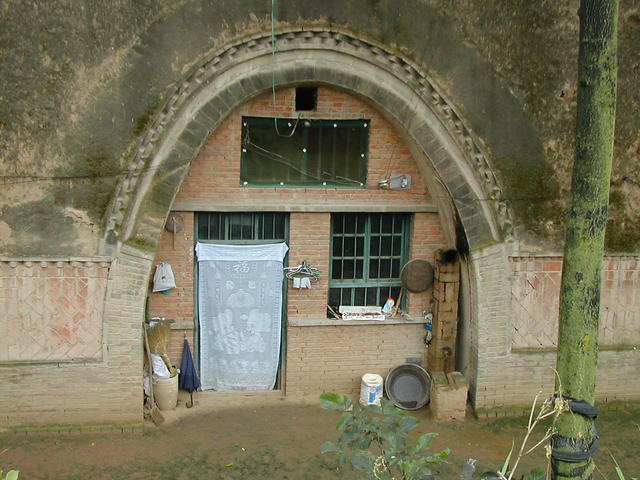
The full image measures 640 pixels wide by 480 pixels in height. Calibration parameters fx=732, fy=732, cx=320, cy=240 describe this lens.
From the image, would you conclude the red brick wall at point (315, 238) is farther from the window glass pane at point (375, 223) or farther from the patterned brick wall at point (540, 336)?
the patterned brick wall at point (540, 336)

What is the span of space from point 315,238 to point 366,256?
31.5 inches

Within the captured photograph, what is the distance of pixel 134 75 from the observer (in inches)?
332

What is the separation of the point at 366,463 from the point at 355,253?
230 inches

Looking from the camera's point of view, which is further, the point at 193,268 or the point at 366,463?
the point at 193,268

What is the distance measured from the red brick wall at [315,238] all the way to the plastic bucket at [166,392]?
1.42 feet

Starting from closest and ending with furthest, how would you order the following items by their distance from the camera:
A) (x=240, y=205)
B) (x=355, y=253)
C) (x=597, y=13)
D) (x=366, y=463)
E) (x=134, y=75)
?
(x=366, y=463), (x=597, y=13), (x=134, y=75), (x=240, y=205), (x=355, y=253)

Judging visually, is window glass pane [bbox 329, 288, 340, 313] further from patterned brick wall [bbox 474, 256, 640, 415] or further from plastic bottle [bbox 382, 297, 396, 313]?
patterned brick wall [bbox 474, 256, 640, 415]

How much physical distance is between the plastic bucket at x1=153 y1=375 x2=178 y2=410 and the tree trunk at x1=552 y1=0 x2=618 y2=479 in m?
5.37

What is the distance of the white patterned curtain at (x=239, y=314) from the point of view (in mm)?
9820

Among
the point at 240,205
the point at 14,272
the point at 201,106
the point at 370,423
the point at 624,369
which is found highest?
the point at 201,106

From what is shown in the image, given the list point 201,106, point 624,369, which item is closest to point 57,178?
point 201,106

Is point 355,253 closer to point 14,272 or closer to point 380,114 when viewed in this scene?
point 380,114

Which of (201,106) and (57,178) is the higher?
(201,106)

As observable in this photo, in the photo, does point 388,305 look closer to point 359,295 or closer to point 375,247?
point 359,295
